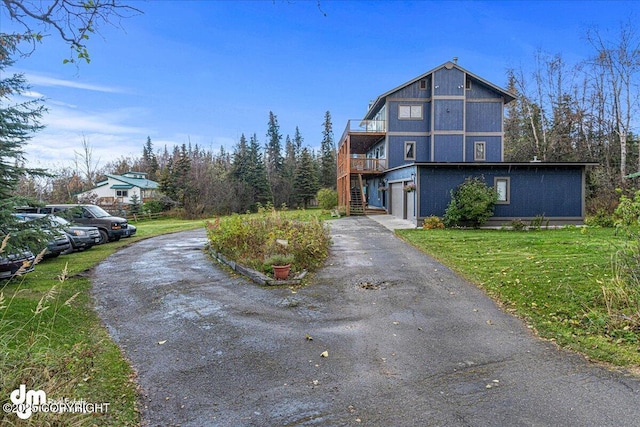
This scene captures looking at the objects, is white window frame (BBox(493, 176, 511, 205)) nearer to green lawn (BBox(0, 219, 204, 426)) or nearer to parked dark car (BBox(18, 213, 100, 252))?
green lawn (BBox(0, 219, 204, 426))

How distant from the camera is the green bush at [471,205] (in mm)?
17312

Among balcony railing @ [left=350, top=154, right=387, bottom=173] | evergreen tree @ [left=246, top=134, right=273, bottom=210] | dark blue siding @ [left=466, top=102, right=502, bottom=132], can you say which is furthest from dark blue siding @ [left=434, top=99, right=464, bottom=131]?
evergreen tree @ [left=246, top=134, right=273, bottom=210]

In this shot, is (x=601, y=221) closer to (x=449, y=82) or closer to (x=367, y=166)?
(x=449, y=82)

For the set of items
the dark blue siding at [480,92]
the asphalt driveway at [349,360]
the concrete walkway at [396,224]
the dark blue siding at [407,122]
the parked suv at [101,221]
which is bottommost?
the asphalt driveway at [349,360]

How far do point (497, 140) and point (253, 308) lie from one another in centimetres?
2664

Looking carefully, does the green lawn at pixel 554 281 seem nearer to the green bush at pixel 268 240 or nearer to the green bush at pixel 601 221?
the green bush at pixel 268 240

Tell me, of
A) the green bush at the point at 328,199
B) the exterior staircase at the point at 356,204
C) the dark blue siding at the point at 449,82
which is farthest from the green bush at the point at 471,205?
the green bush at the point at 328,199

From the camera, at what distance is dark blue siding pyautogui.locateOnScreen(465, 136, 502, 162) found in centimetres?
2794

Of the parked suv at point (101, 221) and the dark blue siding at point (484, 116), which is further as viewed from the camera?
the dark blue siding at point (484, 116)

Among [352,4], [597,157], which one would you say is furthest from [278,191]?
[352,4]

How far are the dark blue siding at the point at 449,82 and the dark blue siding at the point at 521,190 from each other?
11005 millimetres

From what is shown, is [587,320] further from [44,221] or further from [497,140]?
[497,140]

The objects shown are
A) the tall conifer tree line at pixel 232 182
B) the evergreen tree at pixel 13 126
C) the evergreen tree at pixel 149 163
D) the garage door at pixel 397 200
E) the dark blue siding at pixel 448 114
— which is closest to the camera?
the evergreen tree at pixel 13 126

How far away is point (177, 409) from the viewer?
3416 millimetres
